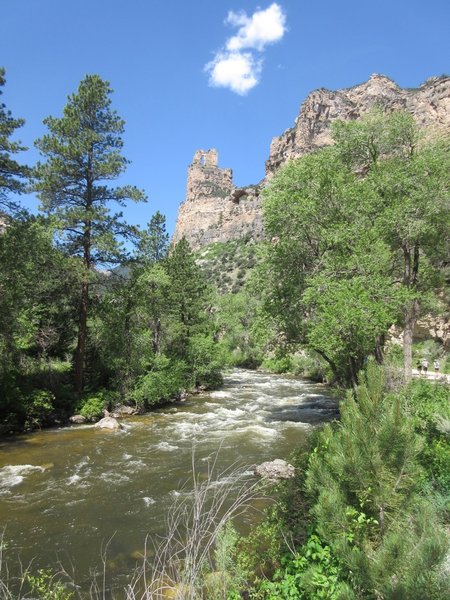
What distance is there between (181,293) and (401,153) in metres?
18.3

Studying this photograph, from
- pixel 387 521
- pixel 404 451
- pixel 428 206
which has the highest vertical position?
pixel 428 206

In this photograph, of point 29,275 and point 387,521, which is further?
point 29,275

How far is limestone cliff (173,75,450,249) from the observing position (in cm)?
7000

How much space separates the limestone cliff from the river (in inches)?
2456

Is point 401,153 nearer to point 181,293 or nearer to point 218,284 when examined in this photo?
point 181,293

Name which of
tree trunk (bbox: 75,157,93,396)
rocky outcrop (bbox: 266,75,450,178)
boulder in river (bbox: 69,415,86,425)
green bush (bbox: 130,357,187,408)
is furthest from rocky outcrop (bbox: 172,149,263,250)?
boulder in river (bbox: 69,415,86,425)

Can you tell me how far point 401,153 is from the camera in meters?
16.5

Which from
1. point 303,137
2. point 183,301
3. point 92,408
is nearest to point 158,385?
point 92,408

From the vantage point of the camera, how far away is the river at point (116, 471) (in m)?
7.77

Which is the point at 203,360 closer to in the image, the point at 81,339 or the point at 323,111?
the point at 81,339

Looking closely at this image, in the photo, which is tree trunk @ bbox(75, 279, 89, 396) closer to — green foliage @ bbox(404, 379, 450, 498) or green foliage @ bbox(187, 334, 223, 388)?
green foliage @ bbox(187, 334, 223, 388)

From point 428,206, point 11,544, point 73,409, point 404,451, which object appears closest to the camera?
point 404,451

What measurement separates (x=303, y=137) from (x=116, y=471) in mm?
124619

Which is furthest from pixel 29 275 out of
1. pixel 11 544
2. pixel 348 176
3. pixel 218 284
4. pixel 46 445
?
pixel 218 284
